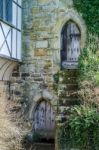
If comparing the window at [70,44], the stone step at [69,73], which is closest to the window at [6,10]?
Result: the window at [70,44]

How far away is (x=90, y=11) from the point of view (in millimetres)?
14859

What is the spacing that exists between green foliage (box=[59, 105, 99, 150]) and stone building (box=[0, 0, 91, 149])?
360cm

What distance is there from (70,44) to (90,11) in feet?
4.67

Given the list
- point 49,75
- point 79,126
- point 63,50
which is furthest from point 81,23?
point 79,126

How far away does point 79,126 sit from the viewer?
36.9 feet

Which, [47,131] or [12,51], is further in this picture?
[47,131]

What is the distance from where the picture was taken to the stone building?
1524cm

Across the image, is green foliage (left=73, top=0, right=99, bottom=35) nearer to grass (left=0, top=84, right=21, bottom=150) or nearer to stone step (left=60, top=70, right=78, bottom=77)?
stone step (left=60, top=70, right=78, bottom=77)

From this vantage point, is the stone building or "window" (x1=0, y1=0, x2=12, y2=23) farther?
the stone building

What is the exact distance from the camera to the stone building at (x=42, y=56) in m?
15.2

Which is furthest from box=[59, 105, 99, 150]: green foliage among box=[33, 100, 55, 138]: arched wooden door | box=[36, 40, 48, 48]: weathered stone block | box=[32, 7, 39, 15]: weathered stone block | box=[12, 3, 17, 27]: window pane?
box=[32, 7, 39, 15]: weathered stone block

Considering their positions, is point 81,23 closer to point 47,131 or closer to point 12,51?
point 12,51

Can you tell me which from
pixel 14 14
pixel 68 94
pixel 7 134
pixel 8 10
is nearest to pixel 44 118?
pixel 68 94

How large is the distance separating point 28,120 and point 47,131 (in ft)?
2.65
